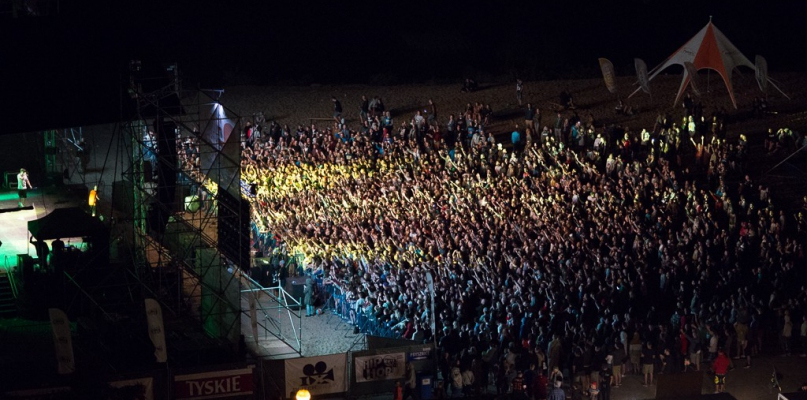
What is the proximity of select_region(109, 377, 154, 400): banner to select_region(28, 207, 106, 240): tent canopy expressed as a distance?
6.02 meters

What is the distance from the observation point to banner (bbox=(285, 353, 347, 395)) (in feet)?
70.0

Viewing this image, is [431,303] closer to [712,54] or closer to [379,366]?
[379,366]

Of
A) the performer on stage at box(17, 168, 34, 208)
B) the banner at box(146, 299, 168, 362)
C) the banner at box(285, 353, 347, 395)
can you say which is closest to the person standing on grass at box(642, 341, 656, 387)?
the banner at box(285, 353, 347, 395)

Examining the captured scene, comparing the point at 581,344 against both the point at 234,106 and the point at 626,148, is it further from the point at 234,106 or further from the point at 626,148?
the point at 234,106

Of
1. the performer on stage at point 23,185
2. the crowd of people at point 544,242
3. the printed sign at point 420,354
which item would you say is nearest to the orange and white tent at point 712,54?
the crowd of people at point 544,242

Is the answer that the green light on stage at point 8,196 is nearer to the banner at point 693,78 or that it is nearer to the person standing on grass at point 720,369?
the person standing on grass at point 720,369

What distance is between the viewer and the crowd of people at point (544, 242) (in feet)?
74.4

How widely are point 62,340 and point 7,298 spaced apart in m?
5.55

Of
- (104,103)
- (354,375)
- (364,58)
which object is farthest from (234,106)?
(354,375)

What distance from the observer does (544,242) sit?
26.6 m

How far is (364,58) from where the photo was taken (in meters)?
54.6

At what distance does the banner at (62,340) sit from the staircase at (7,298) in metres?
5.08

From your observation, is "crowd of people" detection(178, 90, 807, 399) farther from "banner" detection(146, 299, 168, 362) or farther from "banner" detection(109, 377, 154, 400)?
"banner" detection(109, 377, 154, 400)

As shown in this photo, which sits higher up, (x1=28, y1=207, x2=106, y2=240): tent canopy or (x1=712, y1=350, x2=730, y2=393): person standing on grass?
(x1=28, y1=207, x2=106, y2=240): tent canopy
